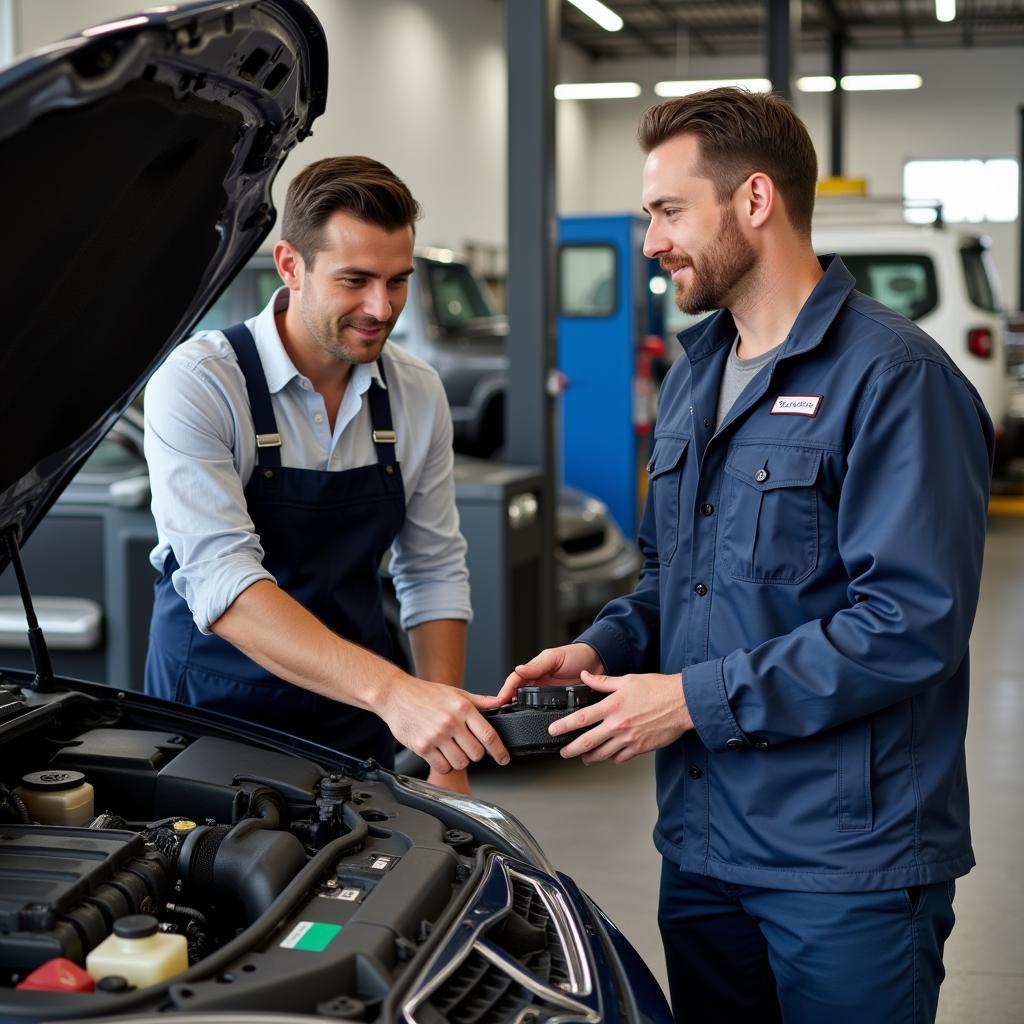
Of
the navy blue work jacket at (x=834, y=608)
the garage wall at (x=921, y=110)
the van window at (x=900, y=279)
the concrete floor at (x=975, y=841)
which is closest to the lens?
the navy blue work jacket at (x=834, y=608)

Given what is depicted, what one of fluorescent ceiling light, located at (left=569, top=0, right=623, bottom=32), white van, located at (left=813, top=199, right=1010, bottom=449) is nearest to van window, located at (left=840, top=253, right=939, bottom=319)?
white van, located at (left=813, top=199, right=1010, bottom=449)

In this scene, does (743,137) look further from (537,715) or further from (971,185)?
(971,185)

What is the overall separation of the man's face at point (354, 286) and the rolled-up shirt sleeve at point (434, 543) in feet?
0.87

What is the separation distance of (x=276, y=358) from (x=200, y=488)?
0.28 metres

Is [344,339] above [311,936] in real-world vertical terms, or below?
above

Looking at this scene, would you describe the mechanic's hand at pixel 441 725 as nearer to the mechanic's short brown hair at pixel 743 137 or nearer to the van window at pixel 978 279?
the mechanic's short brown hair at pixel 743 137

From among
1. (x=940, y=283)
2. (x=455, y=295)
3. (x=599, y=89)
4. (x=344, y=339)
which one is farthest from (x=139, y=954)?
(x=599, y=89)

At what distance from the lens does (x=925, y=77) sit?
18.3m

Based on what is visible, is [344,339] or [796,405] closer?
[796,405]

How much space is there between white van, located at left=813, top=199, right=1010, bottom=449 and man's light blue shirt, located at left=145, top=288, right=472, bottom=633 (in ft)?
23.0

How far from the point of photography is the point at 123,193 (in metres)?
1.63

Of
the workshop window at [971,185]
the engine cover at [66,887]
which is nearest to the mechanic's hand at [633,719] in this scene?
the engine cover at [66,887]

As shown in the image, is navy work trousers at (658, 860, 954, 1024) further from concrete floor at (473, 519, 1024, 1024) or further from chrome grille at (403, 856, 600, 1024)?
concrete floor at (473, 519, 1024, 1024)

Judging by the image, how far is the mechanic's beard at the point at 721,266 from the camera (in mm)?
1677
